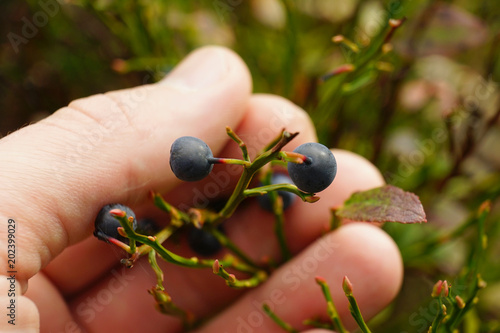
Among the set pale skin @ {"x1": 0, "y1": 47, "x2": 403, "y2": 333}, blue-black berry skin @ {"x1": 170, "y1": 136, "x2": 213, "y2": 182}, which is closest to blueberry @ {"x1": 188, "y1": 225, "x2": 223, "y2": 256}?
pale skin @ {"x1": 0, "y1": 47, "x2": 403, "y2": 333}

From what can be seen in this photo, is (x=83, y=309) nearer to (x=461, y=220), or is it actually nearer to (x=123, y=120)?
(x=123, y=120)

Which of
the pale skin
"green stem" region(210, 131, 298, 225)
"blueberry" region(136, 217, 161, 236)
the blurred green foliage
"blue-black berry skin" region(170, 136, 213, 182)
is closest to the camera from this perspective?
"green stem" region(210, 131, 298, 225)

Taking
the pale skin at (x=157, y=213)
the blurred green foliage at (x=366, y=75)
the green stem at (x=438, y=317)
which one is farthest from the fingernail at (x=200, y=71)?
the green stem at (x=438, y=317)

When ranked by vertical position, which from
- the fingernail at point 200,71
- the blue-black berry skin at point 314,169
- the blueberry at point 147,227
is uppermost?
the blue-black berry skin at point 314,169

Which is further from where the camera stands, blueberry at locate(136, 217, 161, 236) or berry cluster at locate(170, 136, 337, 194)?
blueberry at locate(136, 217, 161, 236)

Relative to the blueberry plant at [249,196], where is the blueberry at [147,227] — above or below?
below

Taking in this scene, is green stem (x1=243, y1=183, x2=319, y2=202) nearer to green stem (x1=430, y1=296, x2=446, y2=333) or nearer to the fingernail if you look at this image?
green stem (x1=430, y1=296, x2=446, y2=333)

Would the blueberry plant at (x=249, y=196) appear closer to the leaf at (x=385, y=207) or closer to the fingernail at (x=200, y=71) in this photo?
the leaf at (x=385, y=207)
